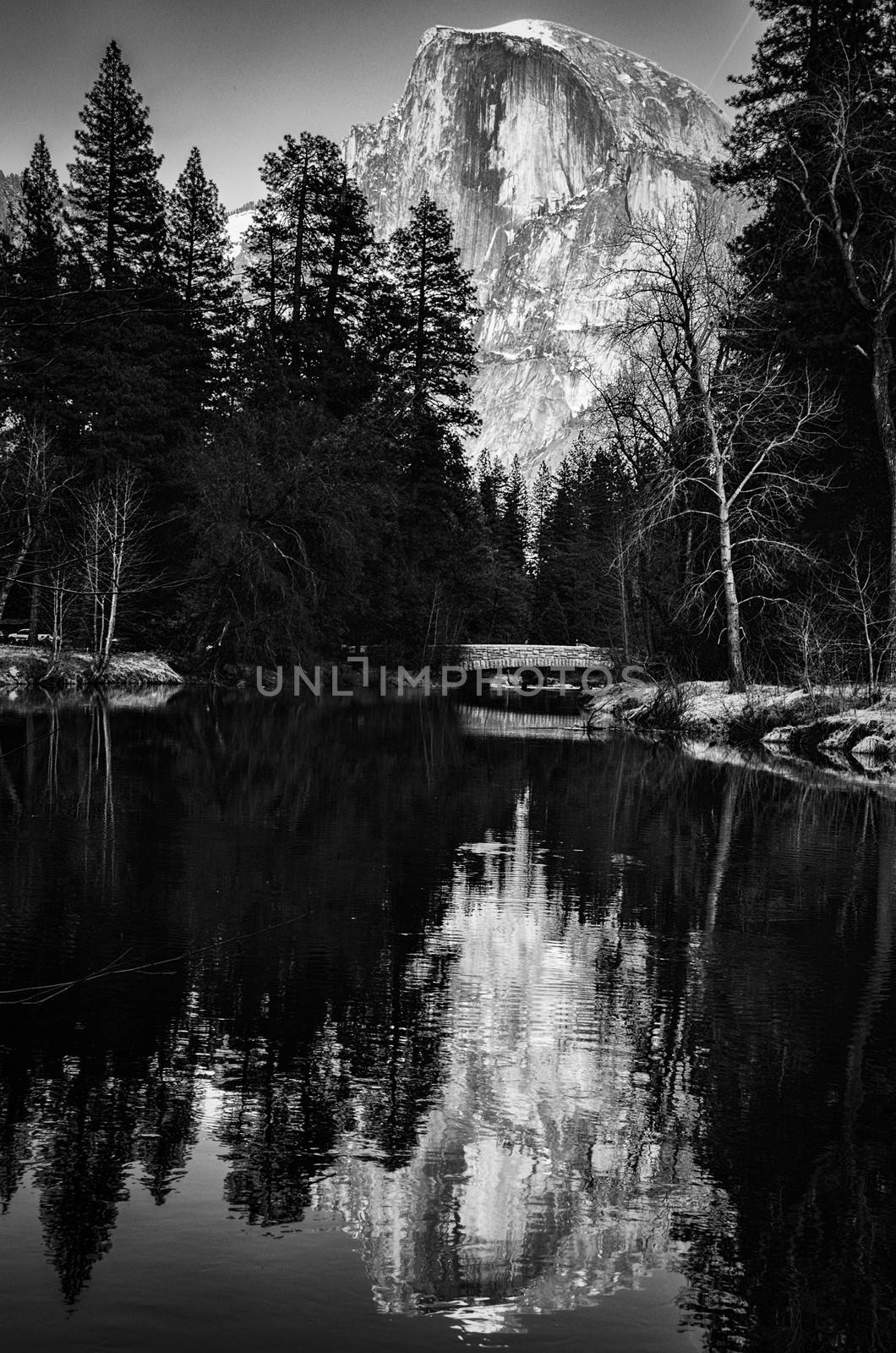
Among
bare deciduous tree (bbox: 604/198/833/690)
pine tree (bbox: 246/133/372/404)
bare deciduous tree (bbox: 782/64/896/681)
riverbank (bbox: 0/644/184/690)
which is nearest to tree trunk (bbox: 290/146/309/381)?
pine tree (bbox: 246/133/372/404)

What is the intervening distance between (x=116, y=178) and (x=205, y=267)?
6.44 metres

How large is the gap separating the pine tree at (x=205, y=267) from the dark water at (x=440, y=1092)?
4677cm

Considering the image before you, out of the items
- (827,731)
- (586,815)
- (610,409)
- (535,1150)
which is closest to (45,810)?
(586,815)

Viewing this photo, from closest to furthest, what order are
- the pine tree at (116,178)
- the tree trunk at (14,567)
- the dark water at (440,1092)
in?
the dark water at (440,1092) → the tree trunk at (14,567) → the pine tree at (116,178)

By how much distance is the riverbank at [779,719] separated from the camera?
904 inches

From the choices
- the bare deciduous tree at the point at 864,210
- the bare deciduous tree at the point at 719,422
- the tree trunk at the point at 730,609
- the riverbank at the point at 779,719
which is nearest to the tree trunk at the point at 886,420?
the bare deciduous tree at the point at 864,210

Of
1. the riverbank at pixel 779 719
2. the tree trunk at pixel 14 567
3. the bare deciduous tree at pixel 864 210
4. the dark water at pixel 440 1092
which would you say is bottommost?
the dark water at pixel 440 1092

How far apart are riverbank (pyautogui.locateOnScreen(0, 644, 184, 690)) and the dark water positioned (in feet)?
84.1

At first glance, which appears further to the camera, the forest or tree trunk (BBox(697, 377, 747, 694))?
tree trunk (BBox(697, 377, 747, 694))

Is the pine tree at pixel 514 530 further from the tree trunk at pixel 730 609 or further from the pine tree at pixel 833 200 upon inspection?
the tree trunk at pixel 730 609

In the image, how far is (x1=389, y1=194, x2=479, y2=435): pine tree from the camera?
6028cm

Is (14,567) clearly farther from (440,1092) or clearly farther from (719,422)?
(719,422)

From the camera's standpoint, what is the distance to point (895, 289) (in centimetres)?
2584

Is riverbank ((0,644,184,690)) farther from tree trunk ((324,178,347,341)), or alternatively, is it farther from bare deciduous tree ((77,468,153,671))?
tree trunk ((324,178,347,341))
